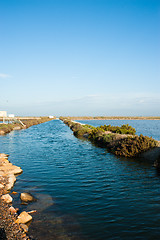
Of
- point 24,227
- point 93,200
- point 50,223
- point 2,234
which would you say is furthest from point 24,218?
point 93,200

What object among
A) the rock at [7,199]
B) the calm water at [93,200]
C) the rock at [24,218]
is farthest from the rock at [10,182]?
the rock at [24,218]

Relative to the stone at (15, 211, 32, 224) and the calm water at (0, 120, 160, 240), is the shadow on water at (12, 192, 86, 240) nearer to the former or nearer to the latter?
the calm water at (0, 120, 160, 240)

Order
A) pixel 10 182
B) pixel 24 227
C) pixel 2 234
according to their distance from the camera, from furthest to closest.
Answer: pixel 10 182 → pixel 24 227 → pixel 2 234

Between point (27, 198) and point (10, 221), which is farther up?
point (10, 221)

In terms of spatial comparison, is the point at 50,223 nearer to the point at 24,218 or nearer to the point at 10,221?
the point at 24,218

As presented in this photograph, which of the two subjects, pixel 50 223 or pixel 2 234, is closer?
pixel 2 234

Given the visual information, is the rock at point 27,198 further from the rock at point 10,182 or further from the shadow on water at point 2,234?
the shadow on water at point 2,234

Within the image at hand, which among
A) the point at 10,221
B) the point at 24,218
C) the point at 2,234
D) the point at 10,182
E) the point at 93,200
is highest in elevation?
the point at 2,234

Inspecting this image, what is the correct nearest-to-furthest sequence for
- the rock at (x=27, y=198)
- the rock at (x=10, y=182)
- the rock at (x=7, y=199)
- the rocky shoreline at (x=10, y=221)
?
the rocky shoreline at (x=10, y=221) < the rock at (x=7, y=199) < the rock at (x=27, y=198) < the rock at (x=10, y=182)

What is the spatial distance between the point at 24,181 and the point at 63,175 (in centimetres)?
248

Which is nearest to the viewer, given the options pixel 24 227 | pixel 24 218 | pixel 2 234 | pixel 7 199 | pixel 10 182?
pixel 2 234

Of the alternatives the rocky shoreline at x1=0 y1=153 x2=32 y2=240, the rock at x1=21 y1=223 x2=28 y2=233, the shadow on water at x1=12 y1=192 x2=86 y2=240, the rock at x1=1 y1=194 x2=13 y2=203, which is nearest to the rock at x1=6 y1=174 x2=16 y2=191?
the rocky shoreline at x1=0 y1=153 x2=32 y2=240

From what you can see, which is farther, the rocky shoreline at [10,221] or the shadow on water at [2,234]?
the rocky shoreline at [10,221]

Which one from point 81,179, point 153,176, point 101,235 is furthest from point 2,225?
point 153,176
